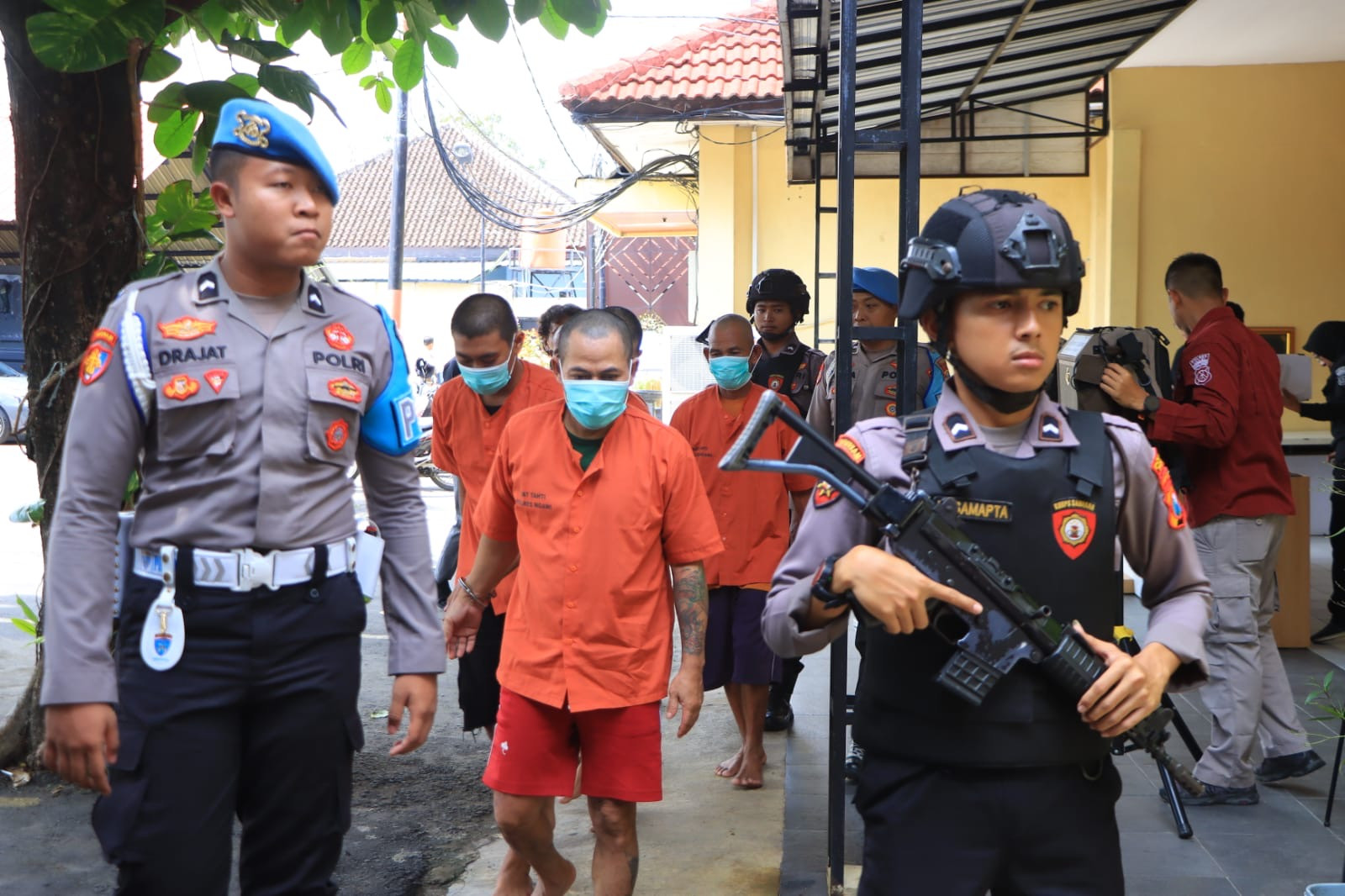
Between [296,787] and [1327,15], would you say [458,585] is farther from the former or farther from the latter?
[1327,15]

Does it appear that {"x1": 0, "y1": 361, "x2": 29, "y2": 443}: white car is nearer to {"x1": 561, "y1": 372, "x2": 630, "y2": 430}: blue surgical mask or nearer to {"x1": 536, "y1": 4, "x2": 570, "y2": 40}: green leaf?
{"x1": 536, "y1": 4, "x2": 570, "y2": 40}: green leaf

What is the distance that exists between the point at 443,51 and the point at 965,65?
4943 millimetres

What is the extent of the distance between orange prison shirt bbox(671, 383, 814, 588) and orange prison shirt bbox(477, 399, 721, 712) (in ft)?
5.41

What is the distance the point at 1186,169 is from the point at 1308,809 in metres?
6.66

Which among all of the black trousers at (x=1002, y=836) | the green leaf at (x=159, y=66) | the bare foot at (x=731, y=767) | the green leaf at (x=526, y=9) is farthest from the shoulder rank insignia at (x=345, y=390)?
the bare foot at (x=731, y=767)

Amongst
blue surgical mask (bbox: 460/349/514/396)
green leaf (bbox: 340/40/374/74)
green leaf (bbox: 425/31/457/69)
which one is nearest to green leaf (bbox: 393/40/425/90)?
green leaf (bbox: 425/31/457/69)

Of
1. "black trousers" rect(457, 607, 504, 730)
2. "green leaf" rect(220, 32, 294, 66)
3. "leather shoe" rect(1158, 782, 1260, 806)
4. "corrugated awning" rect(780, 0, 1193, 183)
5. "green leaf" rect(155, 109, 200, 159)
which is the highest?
"corrugated awning" rect(780, 0, 1193, 183)

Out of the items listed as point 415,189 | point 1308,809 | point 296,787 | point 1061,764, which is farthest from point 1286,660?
point 415,189

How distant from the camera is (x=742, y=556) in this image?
18.4ft

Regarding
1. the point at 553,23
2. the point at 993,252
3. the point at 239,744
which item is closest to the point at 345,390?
the point at 239,744

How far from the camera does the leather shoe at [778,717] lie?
645cm

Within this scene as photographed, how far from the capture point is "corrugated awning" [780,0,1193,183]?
6426 millimetres

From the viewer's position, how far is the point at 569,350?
3916 mm

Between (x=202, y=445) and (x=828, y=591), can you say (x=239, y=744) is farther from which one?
(x=828, y=591)
